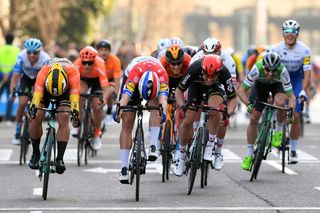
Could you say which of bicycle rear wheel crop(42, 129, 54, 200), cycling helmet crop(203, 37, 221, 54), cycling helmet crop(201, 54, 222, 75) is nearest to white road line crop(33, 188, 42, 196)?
bicycle rear wheel crop(42, 129, 54, 200)

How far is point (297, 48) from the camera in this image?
18.2 metres

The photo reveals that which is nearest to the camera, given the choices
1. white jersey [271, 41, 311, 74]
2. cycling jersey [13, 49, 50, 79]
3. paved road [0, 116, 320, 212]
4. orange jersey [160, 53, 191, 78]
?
paved road [0, 116, 320, 212]

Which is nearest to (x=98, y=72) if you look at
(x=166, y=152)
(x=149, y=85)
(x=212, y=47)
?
(x=166, y=152)

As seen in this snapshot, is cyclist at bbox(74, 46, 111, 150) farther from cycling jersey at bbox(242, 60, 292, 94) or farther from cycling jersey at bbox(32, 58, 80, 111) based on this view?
cycling jersey at bbox(32, 58, 80, 111)

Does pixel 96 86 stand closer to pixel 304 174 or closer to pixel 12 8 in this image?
pixel 304 174

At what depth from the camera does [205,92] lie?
15.1 m

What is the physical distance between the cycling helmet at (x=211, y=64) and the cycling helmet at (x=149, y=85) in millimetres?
615

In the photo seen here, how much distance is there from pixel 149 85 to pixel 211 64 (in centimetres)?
80

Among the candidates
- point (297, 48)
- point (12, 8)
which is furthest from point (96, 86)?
point (12, 8)

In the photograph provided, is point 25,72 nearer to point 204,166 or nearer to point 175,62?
point 175,62

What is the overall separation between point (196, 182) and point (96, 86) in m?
3.79

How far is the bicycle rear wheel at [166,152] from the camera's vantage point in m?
16.3

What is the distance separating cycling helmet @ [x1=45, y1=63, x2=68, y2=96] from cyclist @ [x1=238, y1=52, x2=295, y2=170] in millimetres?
2871

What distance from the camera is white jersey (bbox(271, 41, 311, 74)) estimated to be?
18203mm
